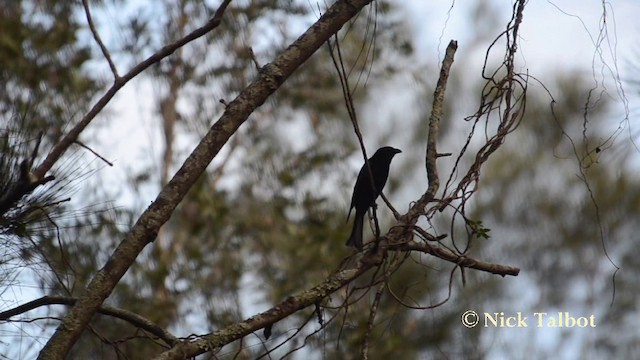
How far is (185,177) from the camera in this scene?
2.72m

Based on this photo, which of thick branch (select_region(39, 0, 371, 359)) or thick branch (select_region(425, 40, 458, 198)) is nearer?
thick branch (select_region(39, 0, 371, 359))

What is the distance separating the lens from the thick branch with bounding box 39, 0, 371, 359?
255 centimetres

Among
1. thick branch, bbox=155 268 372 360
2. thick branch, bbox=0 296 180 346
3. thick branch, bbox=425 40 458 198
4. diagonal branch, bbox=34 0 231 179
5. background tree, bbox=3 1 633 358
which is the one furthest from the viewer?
background tree, bbox=3 1 633 358

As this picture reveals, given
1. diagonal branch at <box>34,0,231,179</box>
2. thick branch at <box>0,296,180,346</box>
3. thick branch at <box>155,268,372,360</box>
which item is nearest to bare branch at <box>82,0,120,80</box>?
diagonal branch at <box>34,0,231,179</box>

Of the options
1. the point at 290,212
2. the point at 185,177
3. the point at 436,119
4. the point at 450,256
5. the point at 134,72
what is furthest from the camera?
the point at 290,212

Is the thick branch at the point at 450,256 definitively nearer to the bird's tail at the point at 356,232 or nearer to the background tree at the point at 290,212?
the bird's tail at the point at 356,232

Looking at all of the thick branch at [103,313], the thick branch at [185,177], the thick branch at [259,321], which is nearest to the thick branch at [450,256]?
the thick branch at [259,321]

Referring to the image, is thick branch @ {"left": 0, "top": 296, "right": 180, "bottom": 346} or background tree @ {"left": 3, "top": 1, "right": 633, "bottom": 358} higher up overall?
background tree @ {"left": 3, "top": 1, "right": 633, "bottom": 358}

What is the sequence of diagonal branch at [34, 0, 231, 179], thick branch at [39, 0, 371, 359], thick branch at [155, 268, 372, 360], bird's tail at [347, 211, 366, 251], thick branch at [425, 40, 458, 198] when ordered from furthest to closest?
1. bird's tail at [347, 211, 366, 251]
2. diagonal branch at [34, 0, 231, 179]
3. thick branch at [425, 40, 458, 198]
4. thick branch at [155, 268, 372, 360]
5. thick branch at [39, 0, 371, 359]

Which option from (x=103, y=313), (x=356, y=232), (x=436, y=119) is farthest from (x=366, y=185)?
(x=103, y=313)

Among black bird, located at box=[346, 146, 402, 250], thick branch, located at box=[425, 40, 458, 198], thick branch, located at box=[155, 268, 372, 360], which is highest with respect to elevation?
black bird, located at box=[346, 146, 402, 250]

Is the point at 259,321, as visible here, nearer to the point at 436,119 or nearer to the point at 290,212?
A: the point at 436,119

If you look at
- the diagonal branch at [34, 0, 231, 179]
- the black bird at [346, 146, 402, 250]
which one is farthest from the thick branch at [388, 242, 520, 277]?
the black bird at [346, 146, 402, 250]

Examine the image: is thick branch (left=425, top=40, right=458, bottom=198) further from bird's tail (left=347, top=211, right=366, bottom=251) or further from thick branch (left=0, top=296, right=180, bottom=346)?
bird's tail (left=347, top=211, right=366, bottom=251)
